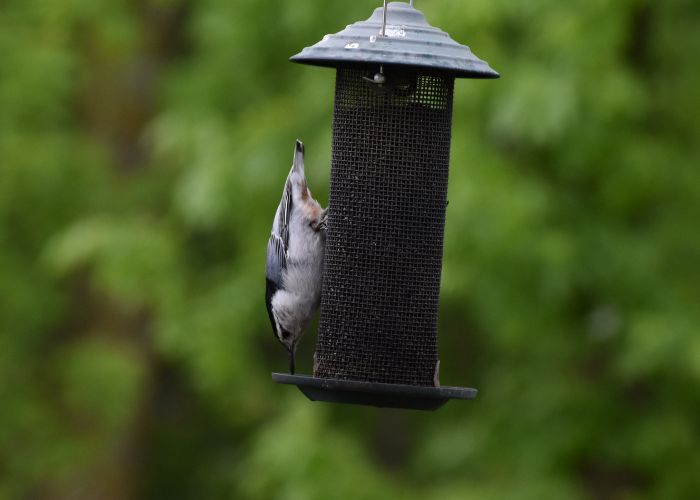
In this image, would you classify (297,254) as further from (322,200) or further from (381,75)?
(322,200)

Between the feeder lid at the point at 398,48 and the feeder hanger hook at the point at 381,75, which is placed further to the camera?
the feeder hanger hook at the point at 381,75

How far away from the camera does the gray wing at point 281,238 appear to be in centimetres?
655

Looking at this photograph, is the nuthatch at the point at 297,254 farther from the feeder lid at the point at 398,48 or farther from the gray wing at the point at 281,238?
the feeder lid at the point at 398,48

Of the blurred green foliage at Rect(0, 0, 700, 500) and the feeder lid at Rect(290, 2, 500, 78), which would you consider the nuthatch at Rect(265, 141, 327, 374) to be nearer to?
the feeder lid at Rect(290, 2, 500, 78)

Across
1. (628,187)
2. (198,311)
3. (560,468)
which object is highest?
(628,187)

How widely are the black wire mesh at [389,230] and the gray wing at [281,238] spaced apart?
405 millimetres

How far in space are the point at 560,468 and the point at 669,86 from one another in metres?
3.40

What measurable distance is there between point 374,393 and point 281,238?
4.11 ft

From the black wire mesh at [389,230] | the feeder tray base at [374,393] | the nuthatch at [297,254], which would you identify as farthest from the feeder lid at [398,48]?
the feeder tray base at [374,393]

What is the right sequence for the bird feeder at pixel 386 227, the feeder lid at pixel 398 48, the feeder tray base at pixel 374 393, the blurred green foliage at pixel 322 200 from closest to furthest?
the feeder lid at pixel 398 48 → the feeder tray base at pixel 374 393 → the bird feeder at pixel 386 227 → the blurred green foliage at pixel 322 200

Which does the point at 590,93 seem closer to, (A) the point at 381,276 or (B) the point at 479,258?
(B) the point at 479,258

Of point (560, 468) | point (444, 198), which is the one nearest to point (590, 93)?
point (560, 468)

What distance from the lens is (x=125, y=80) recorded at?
1534 cm

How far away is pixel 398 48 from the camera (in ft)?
18.1
